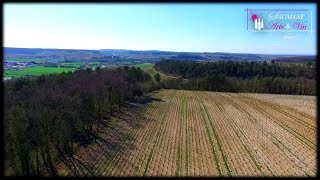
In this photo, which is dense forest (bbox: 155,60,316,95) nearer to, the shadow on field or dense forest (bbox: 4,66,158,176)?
the shadow on field

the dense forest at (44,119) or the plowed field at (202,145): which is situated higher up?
the dense forest at (44,119)

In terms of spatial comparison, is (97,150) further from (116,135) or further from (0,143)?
(0,143)

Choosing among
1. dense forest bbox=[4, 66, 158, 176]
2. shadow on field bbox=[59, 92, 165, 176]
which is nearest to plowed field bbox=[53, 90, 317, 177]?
shadow on field bbox=[59, 92, 165, 176]

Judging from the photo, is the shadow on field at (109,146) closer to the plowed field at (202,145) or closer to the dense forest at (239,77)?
the plowed field at (202,145)

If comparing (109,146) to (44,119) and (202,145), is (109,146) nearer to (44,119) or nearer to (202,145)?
(202,145)

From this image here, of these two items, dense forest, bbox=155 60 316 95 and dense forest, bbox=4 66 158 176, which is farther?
dense forest, bbox=155 60 316 95

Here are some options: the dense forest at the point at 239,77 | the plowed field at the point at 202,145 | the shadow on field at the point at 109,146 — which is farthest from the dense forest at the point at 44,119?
the dense forest at the point at 239,77
